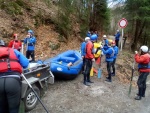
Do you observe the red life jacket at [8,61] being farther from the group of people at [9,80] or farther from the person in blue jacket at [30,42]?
the person in blue jacket at [30,42]

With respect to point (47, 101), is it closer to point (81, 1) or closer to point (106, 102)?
point (106, 102)

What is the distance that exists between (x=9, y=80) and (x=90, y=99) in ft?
13.1

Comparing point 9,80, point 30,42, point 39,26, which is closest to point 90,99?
point 9,80

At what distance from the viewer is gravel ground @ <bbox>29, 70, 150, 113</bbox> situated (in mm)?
6125

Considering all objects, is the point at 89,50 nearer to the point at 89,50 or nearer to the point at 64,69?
the point at 89,50

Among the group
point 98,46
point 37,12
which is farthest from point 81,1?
point 98,46

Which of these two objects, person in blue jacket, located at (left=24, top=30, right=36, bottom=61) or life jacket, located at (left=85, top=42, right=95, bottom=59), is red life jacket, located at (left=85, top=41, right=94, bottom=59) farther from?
person in blue jacket, located at (left=24, top=30, right=36, bottom=61)

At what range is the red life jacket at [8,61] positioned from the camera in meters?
3.37

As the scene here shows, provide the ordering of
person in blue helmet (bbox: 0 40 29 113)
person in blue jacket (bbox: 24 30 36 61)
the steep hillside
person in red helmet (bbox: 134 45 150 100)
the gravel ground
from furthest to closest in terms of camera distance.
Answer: the steep hillside < person in blue jacket (bbox: 24 30 36 61) < person in red helmet (bbox: 134 45 150 100) < the gravel ground < person in blue helmet (bbox: 0 40 29 113)

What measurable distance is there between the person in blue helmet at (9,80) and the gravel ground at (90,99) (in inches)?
85.8

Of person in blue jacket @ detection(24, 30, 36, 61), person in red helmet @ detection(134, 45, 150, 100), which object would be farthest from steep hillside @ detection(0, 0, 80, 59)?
person in red helmet @ detection(134, 45, 150, 100)

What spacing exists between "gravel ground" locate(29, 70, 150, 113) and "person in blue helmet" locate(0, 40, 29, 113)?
2.18 meters

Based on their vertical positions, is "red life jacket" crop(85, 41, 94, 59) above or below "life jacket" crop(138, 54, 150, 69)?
above

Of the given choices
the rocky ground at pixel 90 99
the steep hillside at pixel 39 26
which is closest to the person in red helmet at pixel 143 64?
the rocky ground at pixel 90 99
